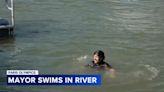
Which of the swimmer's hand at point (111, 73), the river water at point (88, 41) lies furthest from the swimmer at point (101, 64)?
the river water at point (88, 41)

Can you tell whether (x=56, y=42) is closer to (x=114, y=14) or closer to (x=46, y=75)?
(x=46, y=75)

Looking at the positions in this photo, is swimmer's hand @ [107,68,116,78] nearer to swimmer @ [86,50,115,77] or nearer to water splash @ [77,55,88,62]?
swimmer @ [86,50,115,77]

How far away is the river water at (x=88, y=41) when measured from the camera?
13.5 meters

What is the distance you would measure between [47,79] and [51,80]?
23cm

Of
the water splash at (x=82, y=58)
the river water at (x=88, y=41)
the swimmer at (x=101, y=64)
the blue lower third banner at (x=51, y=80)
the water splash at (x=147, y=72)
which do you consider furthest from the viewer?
the water splash at (x=82, y=58)

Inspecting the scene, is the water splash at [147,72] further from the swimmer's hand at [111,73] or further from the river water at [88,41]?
the swimmer's hand at [111,73]

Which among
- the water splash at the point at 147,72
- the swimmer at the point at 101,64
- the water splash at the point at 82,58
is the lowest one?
the water splash at the point at 147,72

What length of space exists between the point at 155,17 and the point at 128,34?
3.05m

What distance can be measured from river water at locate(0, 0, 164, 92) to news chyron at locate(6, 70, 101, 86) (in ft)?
0.45

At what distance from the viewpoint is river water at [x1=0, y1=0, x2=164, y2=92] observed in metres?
13.5

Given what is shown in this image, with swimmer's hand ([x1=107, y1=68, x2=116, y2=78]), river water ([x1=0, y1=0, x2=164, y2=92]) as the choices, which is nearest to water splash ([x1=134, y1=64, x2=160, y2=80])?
river water ([x1=0, y1=0, x2=164, y2=92])

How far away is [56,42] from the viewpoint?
16.4 m

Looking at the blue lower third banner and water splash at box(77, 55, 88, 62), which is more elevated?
water splash at box(77, 55, 88, 62)

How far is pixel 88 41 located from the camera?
54.4 ft
